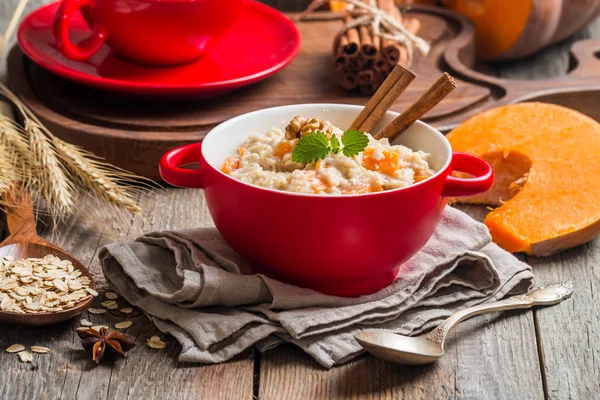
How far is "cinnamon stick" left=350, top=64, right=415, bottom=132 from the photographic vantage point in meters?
1.81

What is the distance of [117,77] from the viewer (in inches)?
94.3

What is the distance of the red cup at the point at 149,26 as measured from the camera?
2.29m

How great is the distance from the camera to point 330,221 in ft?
5.03

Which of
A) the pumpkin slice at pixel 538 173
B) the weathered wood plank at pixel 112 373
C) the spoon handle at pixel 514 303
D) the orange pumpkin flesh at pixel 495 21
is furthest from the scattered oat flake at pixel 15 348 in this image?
the orange pumpkin flesh at pixel 495 21

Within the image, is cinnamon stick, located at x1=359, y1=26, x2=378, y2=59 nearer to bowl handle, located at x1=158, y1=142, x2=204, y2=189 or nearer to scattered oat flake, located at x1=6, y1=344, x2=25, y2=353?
bowl handle, located at x1=158, y1=142, x2=204, y2=189

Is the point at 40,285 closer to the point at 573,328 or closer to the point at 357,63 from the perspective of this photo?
the point at 573,328

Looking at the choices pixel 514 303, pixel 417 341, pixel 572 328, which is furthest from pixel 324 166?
pixel 572 328

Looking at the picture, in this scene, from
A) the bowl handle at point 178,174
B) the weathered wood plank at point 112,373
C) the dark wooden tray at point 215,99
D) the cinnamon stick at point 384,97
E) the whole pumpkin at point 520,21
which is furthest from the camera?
the whole pumpkin at point 520,21

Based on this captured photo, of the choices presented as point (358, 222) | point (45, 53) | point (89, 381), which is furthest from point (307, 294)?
point (45, 53)

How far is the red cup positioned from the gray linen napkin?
2.44ft

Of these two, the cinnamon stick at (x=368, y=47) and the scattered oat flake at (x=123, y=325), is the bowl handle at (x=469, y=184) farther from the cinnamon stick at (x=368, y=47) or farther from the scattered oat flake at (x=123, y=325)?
the cinnamon stick at (x=368, y=47)

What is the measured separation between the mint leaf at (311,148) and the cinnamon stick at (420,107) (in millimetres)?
237

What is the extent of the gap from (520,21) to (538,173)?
1212 mm

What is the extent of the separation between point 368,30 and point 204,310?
4.18 feet
